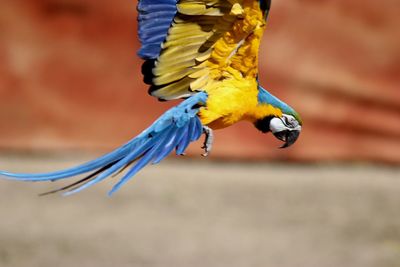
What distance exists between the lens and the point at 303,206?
7.40 meters

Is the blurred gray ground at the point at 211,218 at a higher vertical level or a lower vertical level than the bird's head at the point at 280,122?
lower

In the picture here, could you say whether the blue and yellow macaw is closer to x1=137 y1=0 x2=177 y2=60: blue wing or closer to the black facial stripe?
the black facial stripe

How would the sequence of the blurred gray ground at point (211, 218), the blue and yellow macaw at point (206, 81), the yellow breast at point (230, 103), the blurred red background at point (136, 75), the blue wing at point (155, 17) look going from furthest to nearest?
the blurred red background at point (136, 75) → the blurred gray ground at point (211, 218) → the blue wing at point (155, 17) → the yellow breast at point (230, 103) → the blue and yellow macaw at point (206, 81)

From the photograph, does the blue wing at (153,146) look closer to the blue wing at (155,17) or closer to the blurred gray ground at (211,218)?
the blue wing at (155,17)

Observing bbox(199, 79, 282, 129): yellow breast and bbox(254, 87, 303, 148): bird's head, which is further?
bbox(254, 87, 303, 148): bird's head

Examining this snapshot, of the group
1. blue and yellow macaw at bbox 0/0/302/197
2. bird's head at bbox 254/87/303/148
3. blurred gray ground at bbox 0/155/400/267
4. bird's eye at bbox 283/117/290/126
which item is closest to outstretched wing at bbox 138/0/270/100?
blue and yellow macaw at bbox 0/0/302/197

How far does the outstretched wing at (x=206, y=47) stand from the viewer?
11.8 feet

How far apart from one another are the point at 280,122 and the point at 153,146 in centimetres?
57

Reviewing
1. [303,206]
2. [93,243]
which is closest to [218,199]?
[303,206]

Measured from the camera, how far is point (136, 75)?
7.91 meters

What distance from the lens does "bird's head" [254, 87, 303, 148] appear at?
390 centimetres

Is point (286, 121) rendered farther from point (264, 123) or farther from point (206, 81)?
point (206, 81)

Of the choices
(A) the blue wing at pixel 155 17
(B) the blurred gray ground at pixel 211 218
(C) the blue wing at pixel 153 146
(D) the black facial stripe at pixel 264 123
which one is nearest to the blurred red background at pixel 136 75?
(B) the blurred gray ground at pixel 211 218

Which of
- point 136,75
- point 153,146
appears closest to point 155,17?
Answer: point 153,146
